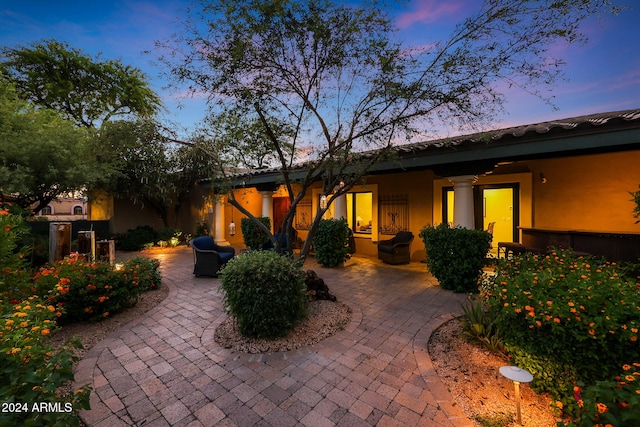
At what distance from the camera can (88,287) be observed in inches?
155

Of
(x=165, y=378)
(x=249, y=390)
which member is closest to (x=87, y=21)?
(x=165, y=378)

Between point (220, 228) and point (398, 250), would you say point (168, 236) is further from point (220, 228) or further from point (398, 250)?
point (398, 250)

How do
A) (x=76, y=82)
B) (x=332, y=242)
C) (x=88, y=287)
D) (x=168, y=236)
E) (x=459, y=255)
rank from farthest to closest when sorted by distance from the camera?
(x=76, y=82) < (x=168, y=236) < (x=332, y=242) < (x=459, y=255) < (x=88, y=287)

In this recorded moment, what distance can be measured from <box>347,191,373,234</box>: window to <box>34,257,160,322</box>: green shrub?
720 cm

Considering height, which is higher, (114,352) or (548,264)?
(548,264)

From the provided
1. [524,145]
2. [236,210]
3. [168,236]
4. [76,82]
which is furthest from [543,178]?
[76,82]

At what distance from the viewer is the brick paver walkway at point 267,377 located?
2.20m

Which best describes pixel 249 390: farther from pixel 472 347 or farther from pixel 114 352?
pixel 472 347

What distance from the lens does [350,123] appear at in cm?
455

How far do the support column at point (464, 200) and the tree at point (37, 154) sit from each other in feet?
30.9

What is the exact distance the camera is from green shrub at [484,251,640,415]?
6.68 ft

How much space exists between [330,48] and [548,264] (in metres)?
4.14

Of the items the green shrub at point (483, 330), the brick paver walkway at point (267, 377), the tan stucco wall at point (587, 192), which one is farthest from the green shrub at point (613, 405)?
the tan stucco wall at point (587, 192)

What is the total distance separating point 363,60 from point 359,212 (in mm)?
6724
